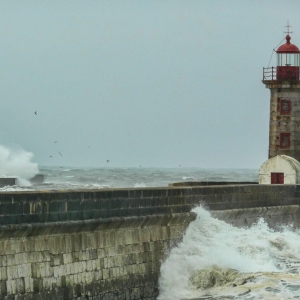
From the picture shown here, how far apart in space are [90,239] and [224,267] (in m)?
2.98

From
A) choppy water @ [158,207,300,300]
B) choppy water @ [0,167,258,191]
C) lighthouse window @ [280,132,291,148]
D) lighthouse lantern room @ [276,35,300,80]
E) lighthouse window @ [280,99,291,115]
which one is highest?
lighthouse lantern room @ [276,35,300,80]

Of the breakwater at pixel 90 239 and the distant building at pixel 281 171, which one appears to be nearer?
the breakwater at pixel 90 239

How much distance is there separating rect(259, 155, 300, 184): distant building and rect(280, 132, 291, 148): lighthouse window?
0.81m

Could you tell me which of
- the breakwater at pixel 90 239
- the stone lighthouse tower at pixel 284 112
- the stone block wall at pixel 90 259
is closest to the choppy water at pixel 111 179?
the stone lighthouse tower at pixel 284 112

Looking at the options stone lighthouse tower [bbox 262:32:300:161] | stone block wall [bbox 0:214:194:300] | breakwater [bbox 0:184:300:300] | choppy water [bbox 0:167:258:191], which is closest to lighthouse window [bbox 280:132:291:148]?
stone lighthouse tower [bbox 262:32:300:161]

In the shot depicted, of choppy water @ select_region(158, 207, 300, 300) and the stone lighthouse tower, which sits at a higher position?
the stone lighthouse tower

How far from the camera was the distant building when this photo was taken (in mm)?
23219

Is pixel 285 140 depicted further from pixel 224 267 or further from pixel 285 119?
pixel 224 267

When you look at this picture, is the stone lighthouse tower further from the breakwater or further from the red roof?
the breakwater

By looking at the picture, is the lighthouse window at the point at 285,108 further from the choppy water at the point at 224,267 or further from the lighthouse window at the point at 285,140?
the choppy water at the point at 224,267

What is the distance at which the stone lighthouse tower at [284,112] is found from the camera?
80.0 feet

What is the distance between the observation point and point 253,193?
18969 mm

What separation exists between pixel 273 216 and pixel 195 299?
523 centimetres

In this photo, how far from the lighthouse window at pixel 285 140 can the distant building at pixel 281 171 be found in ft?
2.66
